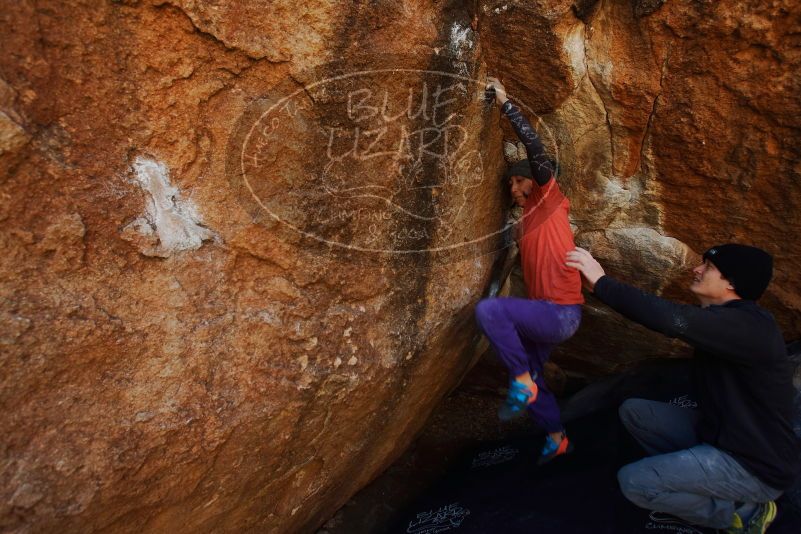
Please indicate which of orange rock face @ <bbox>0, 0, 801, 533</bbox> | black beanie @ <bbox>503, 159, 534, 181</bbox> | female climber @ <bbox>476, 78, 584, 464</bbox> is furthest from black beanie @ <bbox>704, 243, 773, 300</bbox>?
black beanie @ <bbox>503, 159, 534, 181</bbox>

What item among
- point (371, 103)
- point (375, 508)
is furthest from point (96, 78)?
point (375, 508)

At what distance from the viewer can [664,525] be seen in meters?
2.13

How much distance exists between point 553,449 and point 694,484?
2.32 feet

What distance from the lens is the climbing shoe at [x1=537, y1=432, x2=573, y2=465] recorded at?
98.1 inches

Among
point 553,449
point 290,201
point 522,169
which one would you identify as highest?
point 290,201

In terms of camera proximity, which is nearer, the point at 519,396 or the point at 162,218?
the point at 162,218

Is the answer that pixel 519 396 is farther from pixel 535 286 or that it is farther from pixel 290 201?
pixel 290 201

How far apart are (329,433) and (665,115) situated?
5.13 ft

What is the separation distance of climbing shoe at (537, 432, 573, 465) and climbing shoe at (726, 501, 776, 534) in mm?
699

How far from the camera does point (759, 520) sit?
1.94 m

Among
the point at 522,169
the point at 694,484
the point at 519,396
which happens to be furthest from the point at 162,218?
the point at 694,484

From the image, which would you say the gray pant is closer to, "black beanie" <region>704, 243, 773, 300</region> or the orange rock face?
"black beanie" <region>704, 243, 773, 300</region>

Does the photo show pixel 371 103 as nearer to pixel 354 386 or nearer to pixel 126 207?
pixel 126 207

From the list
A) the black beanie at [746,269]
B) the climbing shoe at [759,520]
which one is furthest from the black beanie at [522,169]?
the climbing shoe at [759,520]
